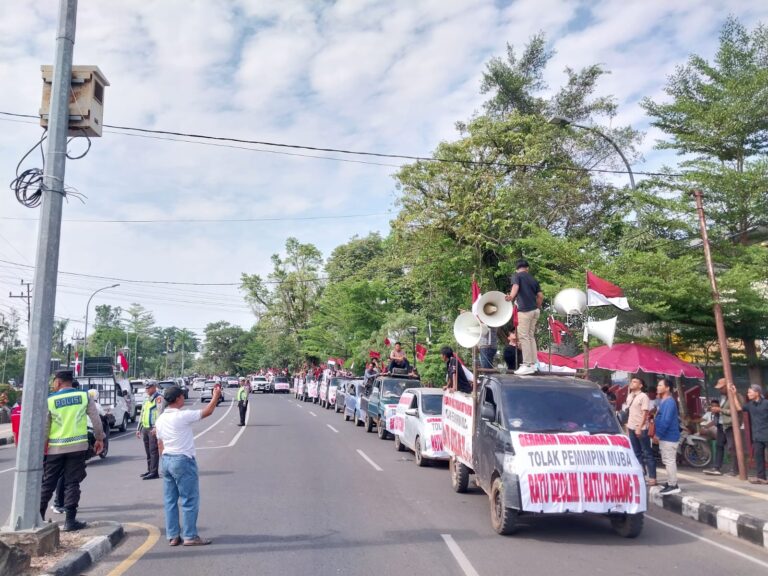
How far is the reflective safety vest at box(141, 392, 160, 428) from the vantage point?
42.0 ft

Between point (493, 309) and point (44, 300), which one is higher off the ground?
point (493, 309)

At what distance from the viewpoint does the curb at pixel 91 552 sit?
19.3ft

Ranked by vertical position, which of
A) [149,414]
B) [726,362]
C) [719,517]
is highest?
[726,362]

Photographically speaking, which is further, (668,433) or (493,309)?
(668,433)

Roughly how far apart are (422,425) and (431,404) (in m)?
0.95

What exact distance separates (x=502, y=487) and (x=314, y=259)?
63.3 meters

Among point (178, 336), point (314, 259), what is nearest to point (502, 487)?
point (314, 259)

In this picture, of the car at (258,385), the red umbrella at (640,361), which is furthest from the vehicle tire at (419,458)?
the car at (258,385)

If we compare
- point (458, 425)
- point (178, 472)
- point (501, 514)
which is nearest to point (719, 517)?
point (501, 514)

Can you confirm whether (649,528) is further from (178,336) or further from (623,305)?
(178,336)

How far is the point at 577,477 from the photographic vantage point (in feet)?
23.7

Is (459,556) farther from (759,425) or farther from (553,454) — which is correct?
(759,425)

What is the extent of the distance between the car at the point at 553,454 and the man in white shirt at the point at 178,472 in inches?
134

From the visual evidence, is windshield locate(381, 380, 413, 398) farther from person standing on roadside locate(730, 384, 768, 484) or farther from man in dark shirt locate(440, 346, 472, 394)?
person standing on roadside locate(730, 384, 768, 484)
